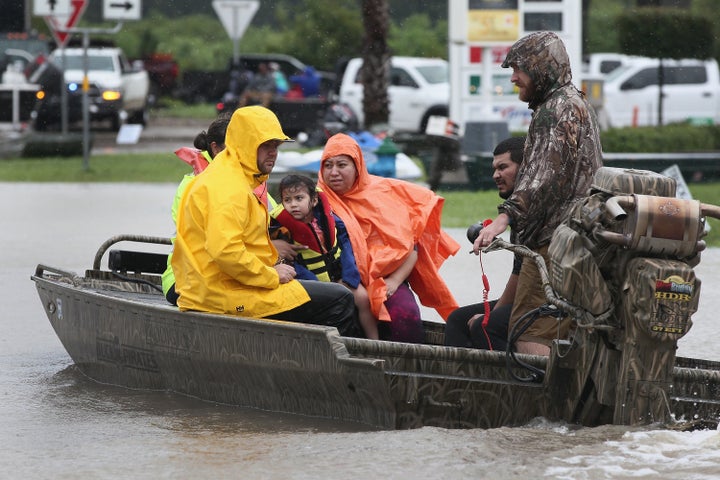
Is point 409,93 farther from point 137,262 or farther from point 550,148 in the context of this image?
point 550,148

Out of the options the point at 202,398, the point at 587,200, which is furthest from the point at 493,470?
the point at 202,398

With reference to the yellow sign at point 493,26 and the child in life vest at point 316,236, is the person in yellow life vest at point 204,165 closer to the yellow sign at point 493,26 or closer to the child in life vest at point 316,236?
the child in life vest at point 316,236

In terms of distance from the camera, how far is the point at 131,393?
838 cm

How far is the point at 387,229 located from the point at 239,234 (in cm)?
126

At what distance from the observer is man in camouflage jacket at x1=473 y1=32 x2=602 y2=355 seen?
702 cm

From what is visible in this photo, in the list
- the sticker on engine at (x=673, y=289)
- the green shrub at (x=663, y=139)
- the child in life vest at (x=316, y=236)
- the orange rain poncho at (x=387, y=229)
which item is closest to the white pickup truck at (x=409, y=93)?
the green shrub at (x=663, y=139)

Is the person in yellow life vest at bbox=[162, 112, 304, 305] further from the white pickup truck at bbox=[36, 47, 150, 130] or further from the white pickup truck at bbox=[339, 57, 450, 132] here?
the white pickup truck at bbox=[339, 57, 450, 132]

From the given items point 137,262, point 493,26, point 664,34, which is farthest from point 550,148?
point 664,34

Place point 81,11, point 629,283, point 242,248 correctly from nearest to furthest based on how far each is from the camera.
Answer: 1. point 629,283
2. point 242,248
3. point 81,11

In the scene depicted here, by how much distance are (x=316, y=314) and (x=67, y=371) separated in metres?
2.24

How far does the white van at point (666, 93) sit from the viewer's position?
32.8 metres

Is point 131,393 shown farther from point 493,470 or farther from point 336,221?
point 493,470

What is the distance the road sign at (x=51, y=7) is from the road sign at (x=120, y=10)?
0.70 meters

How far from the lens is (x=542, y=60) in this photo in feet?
23.4
